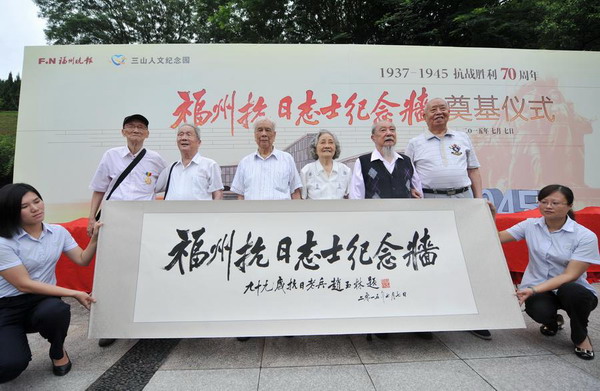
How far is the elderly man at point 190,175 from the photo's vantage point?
2439mm

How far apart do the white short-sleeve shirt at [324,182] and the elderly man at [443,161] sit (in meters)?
0.65

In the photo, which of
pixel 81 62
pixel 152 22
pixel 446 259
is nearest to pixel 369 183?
pixel 446 259

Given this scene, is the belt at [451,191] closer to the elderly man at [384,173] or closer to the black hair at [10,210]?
the elderly man at [384,173]

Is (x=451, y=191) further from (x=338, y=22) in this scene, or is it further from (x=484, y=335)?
(x=338, y=22)

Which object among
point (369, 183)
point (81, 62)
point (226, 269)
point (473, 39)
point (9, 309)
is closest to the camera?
point (9, 309)

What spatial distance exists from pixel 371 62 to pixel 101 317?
4.09m

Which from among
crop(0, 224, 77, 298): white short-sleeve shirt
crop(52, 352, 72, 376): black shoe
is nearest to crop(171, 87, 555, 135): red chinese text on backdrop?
crop(0, 224, 77, 298): white short-sleeve shirt

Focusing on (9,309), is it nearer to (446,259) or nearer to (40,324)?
(40,324)

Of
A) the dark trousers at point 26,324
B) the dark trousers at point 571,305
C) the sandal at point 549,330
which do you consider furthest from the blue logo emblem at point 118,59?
the sandal at point 549,330

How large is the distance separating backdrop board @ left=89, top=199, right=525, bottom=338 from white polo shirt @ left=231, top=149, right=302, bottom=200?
36 cm

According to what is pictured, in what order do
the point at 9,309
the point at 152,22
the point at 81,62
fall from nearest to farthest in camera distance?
1. the point at 9,309
2. the point at 81,62
3. the point at 152,22

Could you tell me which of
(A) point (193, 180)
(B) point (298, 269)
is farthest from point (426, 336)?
(A) point (193, 180)

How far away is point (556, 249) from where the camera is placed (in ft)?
6.86

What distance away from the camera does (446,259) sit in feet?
6.84
